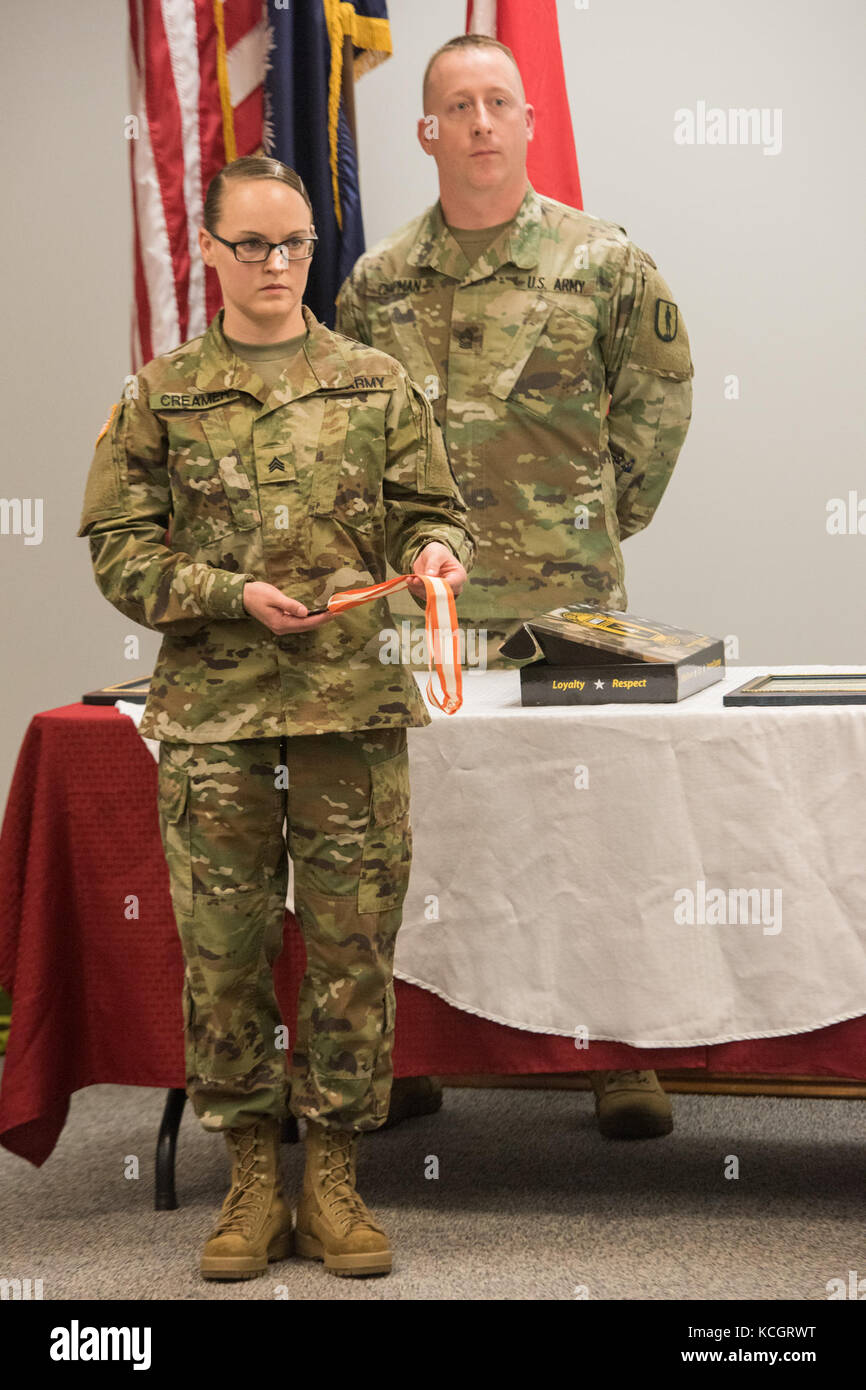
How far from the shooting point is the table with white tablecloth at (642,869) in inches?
79.0

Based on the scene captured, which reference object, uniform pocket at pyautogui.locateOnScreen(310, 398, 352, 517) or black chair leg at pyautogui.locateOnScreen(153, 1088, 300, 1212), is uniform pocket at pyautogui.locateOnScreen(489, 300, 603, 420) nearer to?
uniform pocket at pyautogui.locateOnScreen(310, 398, 352, 517)

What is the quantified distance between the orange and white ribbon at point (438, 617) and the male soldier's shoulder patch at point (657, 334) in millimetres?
1029

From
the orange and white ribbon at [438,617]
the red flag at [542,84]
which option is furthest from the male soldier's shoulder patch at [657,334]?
the orange and white ribbon at [438,617]

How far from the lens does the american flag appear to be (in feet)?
9.53

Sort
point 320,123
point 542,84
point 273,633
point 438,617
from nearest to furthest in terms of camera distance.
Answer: point 438,617 → point 273,633 → point 320,123 → point 542,84

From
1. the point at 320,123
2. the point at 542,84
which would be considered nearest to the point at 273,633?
the point at 320,123

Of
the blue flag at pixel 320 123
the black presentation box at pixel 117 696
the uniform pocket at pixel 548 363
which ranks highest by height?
the blue flag at pixel 320 123

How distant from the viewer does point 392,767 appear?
74.7 inches

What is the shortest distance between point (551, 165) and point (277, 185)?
1473mm

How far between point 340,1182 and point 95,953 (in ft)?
1.72

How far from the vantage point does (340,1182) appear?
6.49 feet

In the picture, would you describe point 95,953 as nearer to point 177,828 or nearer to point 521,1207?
point 177,828

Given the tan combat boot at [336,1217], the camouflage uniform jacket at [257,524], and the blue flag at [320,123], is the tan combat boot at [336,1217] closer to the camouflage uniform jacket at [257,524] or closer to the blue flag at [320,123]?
the camouflage uniform jacket at [257,524]

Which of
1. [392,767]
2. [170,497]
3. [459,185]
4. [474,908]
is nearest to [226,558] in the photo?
[170,497]
